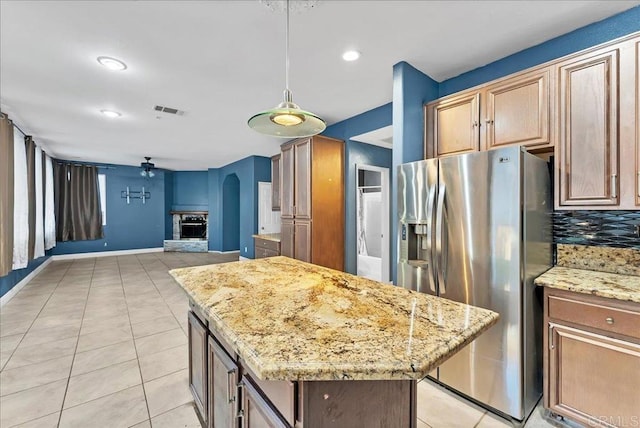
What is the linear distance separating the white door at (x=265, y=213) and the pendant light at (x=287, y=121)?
4975 mm

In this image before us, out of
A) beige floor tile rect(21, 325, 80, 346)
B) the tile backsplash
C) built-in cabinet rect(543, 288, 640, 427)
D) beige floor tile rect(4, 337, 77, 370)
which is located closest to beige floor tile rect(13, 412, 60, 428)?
beige floor tile rect(4, 337, 77, 370)

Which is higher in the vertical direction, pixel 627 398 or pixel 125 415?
pixel 627 398

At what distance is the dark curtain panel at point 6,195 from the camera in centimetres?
338

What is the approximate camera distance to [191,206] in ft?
29.8

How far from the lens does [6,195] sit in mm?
3535

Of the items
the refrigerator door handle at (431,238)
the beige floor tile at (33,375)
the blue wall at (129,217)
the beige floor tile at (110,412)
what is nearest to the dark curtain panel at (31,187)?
the blue wall at (129,217)

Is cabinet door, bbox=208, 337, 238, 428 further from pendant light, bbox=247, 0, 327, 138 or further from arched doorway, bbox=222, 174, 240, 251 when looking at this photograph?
arched doorway, bbox=222, 174, 240, 251

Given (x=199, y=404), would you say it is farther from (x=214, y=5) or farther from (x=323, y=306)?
(x=214, y=5)

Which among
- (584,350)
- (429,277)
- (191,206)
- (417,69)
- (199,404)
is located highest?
(417,69)

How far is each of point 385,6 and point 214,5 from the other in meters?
1.10

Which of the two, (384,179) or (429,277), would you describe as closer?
(429,277)

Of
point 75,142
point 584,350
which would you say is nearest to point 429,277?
point 584,350

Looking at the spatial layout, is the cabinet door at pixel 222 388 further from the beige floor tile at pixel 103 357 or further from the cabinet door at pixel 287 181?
the cabinet door at pixel 287 181

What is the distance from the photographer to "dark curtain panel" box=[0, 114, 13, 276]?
3.38 m
